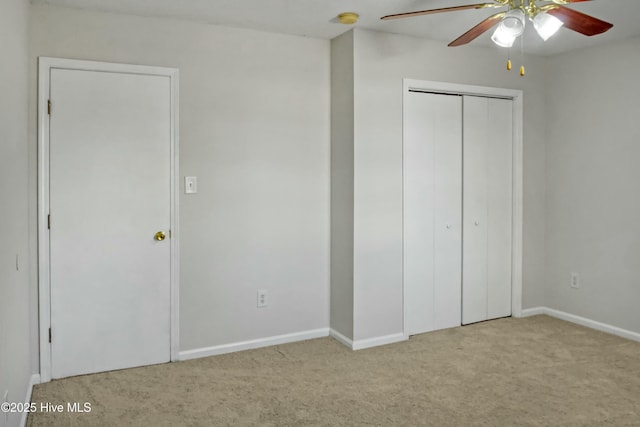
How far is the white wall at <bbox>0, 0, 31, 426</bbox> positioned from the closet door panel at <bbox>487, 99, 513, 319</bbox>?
11.4ft

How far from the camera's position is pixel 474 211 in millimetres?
4352

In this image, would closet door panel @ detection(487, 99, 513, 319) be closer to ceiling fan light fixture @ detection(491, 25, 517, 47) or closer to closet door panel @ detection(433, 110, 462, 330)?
closet door panel @ detection(433, 110, 462, 330)

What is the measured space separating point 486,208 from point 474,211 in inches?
5.8

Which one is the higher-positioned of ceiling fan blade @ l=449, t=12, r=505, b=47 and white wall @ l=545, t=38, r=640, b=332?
ceiling fan blade @ l=449, t=12, r=505, b=47

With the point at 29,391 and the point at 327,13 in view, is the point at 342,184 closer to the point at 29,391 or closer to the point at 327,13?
the point at 327,13

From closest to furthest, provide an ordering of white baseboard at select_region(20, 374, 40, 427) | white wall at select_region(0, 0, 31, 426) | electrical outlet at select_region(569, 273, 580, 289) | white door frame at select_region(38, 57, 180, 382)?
white wall at select_region(0, 0, 31, 426)
white baseboard at select_region(20, 374, 40, 427)
white door frame at select_region(38, 57, 180, 382)
electrical outlet at select_region(569, 273, 580, 289)

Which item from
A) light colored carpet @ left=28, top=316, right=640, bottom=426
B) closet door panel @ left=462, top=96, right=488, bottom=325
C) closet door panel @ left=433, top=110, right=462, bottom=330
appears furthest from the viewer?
closet door panel @ left=462, top=96, right=488, bottom=325

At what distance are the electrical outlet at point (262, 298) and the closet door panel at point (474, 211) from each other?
1.70 meters

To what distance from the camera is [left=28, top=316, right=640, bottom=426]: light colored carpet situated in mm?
2689

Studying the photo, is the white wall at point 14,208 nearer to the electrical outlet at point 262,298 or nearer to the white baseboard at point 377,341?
the electrical outlet at point 262,298

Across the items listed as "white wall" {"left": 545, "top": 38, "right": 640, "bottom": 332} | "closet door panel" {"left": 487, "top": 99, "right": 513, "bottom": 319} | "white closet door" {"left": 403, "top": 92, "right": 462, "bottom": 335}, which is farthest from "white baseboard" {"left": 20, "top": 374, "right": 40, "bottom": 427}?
"white wall" {"left": 545, "top": 38, "right": 640, "bottom": 332}

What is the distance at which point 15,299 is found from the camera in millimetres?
2359

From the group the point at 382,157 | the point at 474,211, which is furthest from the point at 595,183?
the point at 382,157

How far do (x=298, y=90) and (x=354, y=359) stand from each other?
6.58 ft
